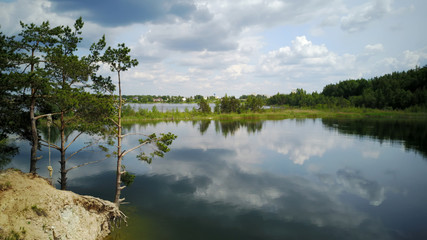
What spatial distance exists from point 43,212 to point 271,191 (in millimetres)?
18086

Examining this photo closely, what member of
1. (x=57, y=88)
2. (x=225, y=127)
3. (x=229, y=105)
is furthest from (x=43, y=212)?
(x=229, y=105)

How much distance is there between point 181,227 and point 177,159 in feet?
62.2

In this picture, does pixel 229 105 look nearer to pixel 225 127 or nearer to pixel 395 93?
pixel 225 127

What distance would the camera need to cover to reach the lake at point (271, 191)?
15.7 m

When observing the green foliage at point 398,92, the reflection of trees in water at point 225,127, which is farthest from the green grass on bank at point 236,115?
the reflection of trees in water at point 225,127

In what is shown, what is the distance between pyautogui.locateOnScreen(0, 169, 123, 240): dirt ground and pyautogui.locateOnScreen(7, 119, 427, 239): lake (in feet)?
7.00

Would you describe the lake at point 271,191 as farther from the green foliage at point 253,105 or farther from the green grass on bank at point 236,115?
the green foliage at point 253,105

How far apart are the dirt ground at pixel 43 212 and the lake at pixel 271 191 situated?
2133mm

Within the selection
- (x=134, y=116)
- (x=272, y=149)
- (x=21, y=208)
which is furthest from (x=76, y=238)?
(x=134, y=116)

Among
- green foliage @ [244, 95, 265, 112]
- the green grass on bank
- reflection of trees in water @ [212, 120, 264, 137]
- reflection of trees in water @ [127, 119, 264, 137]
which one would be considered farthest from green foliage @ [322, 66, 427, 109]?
reflection of trees in water @ [127, 119, 264, 137]

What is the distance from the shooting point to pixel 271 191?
2247 cm

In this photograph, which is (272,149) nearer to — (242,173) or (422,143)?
(242,173)

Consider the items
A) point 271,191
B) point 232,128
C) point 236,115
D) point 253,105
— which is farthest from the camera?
point 253,105

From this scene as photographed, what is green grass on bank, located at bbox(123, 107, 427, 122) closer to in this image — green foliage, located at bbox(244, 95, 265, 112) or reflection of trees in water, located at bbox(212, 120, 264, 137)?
green foliage, located at bbox(244, 95, 265, 112)
